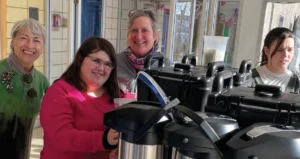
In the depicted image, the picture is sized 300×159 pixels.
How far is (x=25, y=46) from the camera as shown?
1.39 m

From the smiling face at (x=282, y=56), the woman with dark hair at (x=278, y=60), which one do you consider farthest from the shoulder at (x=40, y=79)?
the smiling face at (x=282, y=56)

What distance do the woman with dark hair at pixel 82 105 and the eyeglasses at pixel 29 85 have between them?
1.19 feet

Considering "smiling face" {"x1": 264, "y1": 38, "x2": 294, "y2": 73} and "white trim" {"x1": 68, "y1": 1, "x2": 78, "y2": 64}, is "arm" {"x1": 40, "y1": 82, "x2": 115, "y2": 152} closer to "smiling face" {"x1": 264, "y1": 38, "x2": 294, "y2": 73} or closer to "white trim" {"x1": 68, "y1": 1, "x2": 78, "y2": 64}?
"smiling face" {"x1": 264, "y1": 38, "x2": 294, "y2": 73}

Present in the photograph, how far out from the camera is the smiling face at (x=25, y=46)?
1.39 m

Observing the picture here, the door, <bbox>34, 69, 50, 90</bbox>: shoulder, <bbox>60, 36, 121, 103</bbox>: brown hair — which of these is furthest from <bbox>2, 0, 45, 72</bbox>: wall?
<bbox>60, 36, 121, 103</bbox>: brown hair

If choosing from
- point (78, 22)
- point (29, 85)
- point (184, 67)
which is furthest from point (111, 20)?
point (184, 67)

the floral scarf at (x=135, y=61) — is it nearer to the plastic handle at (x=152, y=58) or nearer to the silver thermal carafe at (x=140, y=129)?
the plastic handle at (x=152, y=58)

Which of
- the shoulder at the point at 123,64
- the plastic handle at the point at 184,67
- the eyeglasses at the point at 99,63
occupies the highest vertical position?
the plastic handle at the point at 184,67

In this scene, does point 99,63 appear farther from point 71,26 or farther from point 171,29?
point 71,26

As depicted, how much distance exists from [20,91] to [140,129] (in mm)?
992

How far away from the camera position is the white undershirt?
1.37 meters

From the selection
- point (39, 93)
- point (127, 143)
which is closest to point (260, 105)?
point (127, 143)

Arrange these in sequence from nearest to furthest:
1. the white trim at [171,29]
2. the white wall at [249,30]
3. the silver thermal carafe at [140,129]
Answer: the silver thermal carafe at [140,129]
the white wall at [249,30]
the white trim at [171,29]

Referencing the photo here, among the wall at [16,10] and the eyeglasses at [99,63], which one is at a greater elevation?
the wall at [16,10]
